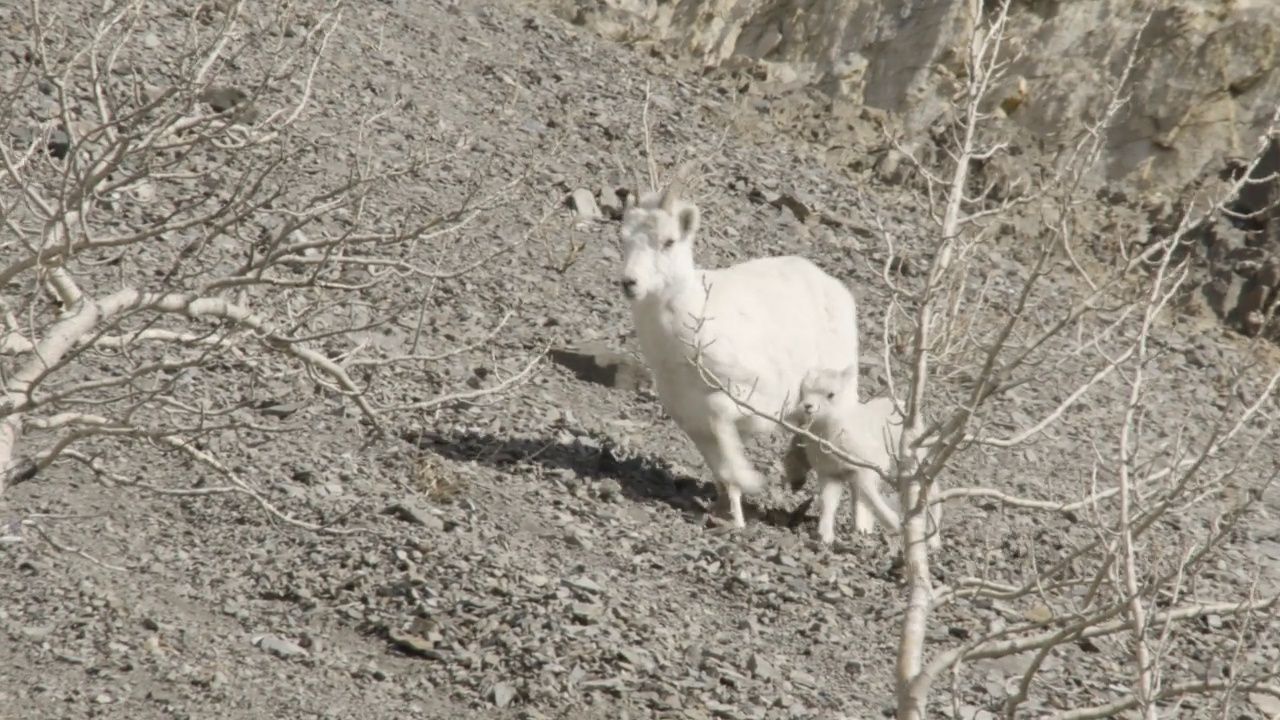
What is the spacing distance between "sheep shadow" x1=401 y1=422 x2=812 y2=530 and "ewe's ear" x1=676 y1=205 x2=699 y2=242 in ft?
5.41

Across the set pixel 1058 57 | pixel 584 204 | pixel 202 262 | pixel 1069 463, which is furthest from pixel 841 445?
pixel 1058 57

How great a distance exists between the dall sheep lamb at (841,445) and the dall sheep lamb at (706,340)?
7.2 inches

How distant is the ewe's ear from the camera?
32.6 feet

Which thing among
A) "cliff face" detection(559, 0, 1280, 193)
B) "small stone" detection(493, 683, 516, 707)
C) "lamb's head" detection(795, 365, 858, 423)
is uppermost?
"cliff face" detection(559, 0, 1280, 193)

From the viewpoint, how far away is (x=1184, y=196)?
18.4 metres

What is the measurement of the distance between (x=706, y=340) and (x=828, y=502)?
134cm

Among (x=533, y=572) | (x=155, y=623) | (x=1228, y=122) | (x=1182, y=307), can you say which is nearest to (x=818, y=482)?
(x=533, y=572)

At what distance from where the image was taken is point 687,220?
10047mm

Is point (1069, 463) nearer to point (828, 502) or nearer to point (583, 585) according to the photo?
point (828, 502)

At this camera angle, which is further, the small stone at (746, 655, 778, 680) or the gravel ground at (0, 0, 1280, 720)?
the small stone at (746, 655, 778, 680)

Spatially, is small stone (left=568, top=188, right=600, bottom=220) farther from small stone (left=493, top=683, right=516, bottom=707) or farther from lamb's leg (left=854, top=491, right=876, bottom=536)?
small stone (left=493, top=683, right=516, bottom=707)

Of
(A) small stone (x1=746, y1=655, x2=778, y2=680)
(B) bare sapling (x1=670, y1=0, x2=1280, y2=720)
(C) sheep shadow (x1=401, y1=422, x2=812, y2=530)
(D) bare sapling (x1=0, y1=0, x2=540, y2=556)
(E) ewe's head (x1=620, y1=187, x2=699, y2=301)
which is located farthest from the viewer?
(C) sheep shadow (x1=401, y1=422, x2=812, y2=530)

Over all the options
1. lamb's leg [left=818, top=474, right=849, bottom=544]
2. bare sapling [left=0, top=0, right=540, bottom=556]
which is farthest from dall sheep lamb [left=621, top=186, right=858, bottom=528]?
bare sapling [left=0, top=0, right=540, bottom=556]

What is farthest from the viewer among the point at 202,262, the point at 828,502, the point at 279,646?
the point at 202,262
